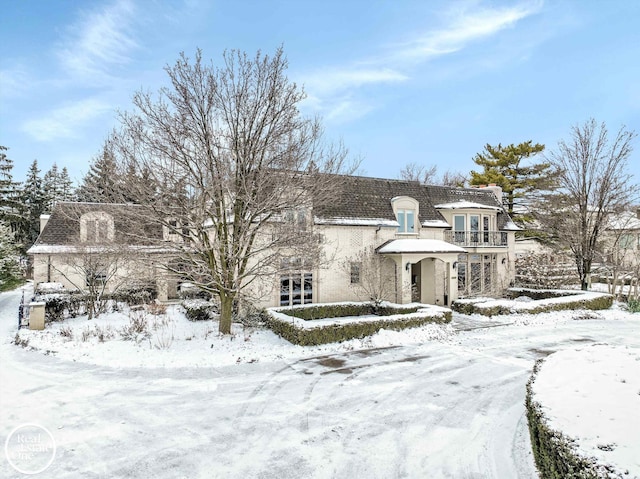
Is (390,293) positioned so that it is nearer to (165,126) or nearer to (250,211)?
(250,211)

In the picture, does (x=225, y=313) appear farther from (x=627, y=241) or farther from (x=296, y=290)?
(x=627, y=241)

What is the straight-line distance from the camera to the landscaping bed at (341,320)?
12.4 metres

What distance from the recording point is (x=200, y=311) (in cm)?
1622

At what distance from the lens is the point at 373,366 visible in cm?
1039

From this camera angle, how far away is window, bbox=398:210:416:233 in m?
20.9

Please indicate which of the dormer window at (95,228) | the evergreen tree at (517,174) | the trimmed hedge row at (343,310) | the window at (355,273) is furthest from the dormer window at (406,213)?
the evergreen tree at (517,174)

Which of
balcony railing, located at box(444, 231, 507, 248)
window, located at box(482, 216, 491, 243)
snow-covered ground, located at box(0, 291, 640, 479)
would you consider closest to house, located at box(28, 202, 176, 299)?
snow-covered ground, located at box(0, 291, 640, 479)

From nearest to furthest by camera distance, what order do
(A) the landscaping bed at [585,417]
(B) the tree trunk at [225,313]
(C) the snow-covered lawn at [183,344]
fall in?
Answer: (A) the landscaping bed at [585,417], (C) the snow-covered lawn at [183,344], (B) the tree trunk at [225,313]

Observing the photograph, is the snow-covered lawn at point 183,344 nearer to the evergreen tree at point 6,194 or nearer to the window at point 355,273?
the window at point 355,273

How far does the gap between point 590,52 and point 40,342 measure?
21.7 meters

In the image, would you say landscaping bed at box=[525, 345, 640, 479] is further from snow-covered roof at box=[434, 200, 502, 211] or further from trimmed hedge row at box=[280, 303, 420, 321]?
snow-covered roof at box=[434, 200, 502, 211]

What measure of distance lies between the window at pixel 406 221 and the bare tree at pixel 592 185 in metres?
9.77
